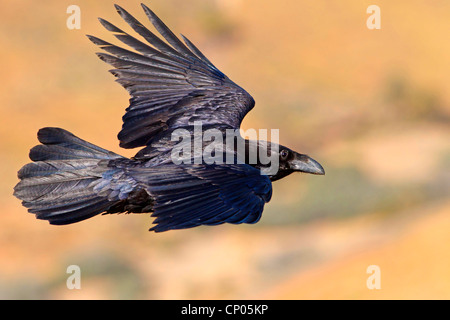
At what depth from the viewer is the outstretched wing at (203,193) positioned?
23.7 ft

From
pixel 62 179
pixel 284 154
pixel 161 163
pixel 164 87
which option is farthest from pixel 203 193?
pixel 164 87

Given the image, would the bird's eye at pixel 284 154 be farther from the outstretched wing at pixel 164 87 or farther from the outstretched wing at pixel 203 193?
the outstretched wing at pixel 203 193

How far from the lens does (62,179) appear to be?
28.3ft

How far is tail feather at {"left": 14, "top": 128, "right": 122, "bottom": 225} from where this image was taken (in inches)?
331

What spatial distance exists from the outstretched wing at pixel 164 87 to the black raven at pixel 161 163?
0.01 meters

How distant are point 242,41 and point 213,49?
1.04 metres

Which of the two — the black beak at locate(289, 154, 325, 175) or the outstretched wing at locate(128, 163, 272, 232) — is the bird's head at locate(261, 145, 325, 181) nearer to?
the black beak at locate(289, 154, 325, 175)

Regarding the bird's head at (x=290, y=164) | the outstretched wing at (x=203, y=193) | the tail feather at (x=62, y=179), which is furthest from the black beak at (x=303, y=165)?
the tail feather at (x=62, y=179)

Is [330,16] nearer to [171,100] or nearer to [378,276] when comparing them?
[378,276]

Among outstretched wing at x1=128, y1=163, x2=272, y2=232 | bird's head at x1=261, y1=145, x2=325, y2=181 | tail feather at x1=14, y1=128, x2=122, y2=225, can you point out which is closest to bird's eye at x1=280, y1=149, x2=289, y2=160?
bird's head at x1=261, y1=145, x2=325, y2=181

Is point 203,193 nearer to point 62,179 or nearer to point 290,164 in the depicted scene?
point 62,179

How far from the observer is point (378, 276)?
1552 cm

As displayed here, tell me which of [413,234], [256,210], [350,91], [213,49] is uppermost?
[213,49]

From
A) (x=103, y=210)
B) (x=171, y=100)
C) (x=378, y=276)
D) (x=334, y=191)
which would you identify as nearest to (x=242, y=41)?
(x=334, y=191)
